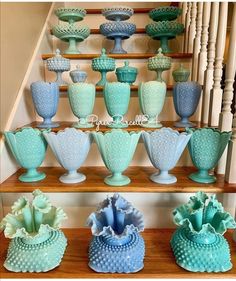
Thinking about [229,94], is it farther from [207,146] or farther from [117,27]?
[117,27]

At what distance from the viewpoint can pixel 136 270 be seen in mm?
743

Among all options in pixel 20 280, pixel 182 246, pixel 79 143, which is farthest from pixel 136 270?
pixel 79 143

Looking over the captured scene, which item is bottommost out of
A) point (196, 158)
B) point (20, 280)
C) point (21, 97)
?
point (20, 280)

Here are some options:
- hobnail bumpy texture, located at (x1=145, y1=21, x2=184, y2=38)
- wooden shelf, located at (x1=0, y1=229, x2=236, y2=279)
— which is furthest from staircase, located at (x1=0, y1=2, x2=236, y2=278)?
hobnail bumpy texture, located at (x1=145, y1=21, x2=184, y2=38)

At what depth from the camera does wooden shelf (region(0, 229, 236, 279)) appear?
28.9 inches

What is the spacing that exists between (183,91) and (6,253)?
88 cm

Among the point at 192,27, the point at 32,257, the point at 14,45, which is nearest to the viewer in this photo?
the point at 32,257

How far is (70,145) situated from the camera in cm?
87

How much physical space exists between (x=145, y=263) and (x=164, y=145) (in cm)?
38

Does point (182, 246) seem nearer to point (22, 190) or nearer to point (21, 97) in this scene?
point (22, 190)

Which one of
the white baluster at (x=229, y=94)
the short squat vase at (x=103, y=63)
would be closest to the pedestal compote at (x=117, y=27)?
the short squat vase at (x=103, y=63)

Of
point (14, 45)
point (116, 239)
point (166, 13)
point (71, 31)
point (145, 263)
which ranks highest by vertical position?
point (166, 13)

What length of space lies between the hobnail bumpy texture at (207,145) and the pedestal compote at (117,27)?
2.61ft

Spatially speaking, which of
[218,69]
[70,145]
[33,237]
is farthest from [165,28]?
[33,237]
